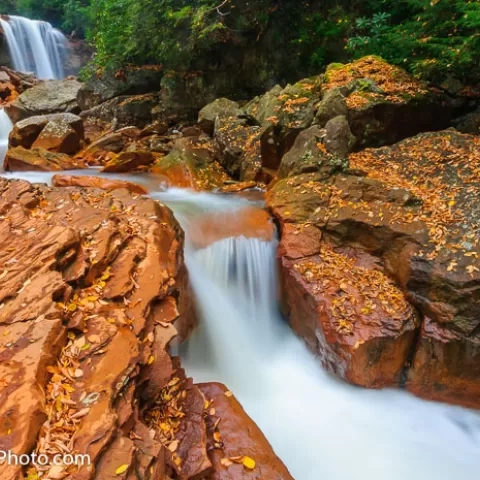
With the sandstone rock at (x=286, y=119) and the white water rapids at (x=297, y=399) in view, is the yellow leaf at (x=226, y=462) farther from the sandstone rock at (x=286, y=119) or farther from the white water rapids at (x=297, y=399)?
the sandstone rock at (x=286, y=119)

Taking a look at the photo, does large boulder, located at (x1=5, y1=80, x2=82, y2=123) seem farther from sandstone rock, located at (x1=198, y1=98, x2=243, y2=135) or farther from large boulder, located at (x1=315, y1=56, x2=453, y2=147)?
large boulder, located at (x1=315, y1=56, x2=453, y2=147)

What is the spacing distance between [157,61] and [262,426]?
12.6m

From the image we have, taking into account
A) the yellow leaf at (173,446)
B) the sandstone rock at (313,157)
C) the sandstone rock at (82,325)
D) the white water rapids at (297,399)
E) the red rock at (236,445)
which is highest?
the sandstone rock at (313,157)

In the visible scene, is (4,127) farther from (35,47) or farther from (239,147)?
(35,47)

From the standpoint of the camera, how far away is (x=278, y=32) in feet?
35.2

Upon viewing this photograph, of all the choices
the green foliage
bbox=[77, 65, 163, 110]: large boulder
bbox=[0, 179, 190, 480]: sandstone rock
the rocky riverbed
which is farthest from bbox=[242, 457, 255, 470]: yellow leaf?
bbox=[77, 65, 163, 110]: large boulder

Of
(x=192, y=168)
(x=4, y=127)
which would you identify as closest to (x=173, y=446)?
(x=192, y=168)

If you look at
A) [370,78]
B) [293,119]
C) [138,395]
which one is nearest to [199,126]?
[293,119]

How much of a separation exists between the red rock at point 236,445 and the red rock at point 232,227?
2.68 meters

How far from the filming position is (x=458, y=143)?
5832 mm

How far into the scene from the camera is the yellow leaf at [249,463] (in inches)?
111

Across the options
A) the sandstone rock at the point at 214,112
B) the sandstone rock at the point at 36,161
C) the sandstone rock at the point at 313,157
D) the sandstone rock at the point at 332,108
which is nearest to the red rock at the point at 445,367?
the sandstone rock at the point at 313,157

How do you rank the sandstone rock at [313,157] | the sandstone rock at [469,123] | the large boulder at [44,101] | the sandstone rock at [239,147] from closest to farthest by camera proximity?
the sandstone rock at [313,157] < the sandstone rock at [469,123] < the sandstone rock at [239,147] < the large boulder at [44,101]

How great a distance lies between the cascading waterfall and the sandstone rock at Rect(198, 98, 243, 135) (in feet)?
16.0
